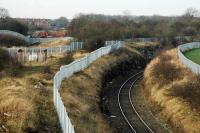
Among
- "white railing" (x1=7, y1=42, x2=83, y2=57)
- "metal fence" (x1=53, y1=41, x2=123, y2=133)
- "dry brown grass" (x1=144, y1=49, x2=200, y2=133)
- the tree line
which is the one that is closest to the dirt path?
"dry brown grass" (x1=144, y1=49, x2=200, y2=133)

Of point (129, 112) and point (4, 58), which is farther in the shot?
point (4, 58)

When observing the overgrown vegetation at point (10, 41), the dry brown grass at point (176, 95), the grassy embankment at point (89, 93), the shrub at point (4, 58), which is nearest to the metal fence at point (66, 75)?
the grassy embankment at point (89, 93)

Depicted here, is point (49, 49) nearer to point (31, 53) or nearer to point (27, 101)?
point (31, 53)

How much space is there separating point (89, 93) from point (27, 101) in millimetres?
11476

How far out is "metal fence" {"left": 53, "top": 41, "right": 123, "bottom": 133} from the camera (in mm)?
23062

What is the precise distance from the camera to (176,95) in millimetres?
34281

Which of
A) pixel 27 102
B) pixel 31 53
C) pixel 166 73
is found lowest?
pixel 166 73

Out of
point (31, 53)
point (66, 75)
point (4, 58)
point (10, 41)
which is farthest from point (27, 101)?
point (10, 41)

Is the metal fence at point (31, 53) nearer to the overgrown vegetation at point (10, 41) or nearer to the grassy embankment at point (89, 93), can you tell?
the grassy embankment at point (89, 93)

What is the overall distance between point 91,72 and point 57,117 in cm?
2100

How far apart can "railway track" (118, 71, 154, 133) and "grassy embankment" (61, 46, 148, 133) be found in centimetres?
220

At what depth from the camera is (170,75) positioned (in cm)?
4247

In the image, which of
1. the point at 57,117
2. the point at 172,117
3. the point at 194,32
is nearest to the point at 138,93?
the point at 172,117

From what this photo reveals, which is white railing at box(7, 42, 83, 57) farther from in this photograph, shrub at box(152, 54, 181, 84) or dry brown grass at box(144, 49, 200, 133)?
shrub at box(152, 54, 181, 84)
